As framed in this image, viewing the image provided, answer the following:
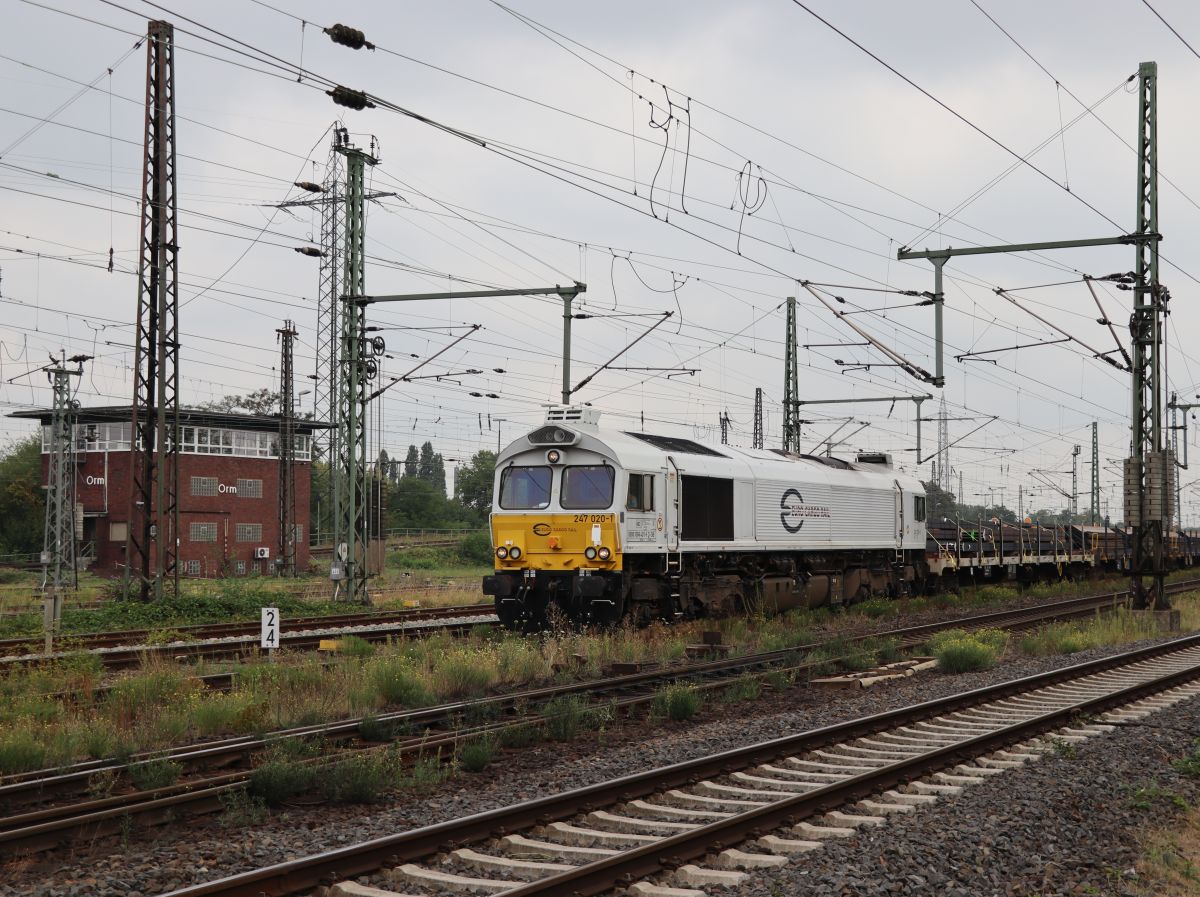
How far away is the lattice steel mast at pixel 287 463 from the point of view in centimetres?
5288

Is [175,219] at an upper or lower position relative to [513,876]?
upper

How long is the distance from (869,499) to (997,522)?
11.8 m

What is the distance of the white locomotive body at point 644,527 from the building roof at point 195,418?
1440 inches

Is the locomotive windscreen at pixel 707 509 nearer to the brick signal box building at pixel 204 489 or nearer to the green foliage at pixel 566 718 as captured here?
the green foliage at pixel 566 718

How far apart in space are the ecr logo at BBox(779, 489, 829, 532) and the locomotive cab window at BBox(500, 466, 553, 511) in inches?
232

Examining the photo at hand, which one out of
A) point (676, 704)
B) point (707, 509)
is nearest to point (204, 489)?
point (707, 509)

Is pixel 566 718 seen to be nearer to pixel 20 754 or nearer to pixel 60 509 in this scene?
pixel 20 754

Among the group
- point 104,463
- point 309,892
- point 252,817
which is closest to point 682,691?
point 252,817

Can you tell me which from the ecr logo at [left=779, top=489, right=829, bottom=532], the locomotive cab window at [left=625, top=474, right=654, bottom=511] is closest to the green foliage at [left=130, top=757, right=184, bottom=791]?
the locomotive cab window at [left=625, top=474, right=654, bottom=511]

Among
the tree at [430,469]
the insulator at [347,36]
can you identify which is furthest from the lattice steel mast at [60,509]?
the tree at [430,469]

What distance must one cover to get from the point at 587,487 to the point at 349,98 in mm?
7954

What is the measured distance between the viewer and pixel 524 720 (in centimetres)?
1193

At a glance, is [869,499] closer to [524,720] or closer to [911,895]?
[524,720]

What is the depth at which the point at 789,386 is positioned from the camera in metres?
38.0
